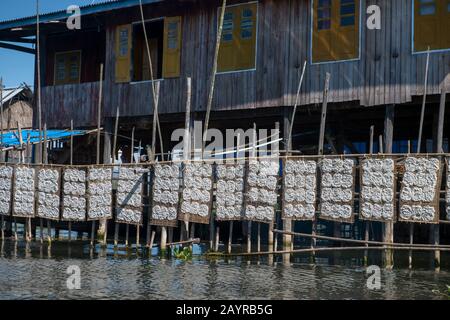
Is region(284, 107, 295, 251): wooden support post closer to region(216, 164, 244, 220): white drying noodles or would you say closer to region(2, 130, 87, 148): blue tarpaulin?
region(216, 164, 244, 220): white drying noodles

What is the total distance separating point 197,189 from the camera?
1648 cm

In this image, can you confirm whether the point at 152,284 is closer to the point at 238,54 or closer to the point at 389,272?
the point at 389,272

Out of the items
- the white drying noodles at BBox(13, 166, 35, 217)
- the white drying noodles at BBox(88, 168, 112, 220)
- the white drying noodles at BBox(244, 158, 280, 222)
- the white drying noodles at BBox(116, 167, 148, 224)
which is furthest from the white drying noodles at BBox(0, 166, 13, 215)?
the white drying noodles at BBox(244, 158, 280, 222)

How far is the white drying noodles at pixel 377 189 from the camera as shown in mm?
14508

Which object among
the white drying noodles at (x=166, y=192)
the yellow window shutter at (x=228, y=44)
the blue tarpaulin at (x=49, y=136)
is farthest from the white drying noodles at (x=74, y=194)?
the yellow window shutter at (x=228, y=44)

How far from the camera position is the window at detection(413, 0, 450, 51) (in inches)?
673

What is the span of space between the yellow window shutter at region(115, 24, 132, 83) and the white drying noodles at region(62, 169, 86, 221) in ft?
17.7

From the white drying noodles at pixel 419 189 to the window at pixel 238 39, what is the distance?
23.7ft

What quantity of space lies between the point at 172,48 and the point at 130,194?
624 cm

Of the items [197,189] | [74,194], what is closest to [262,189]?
[197,189]

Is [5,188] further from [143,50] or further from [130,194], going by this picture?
[143,50]
